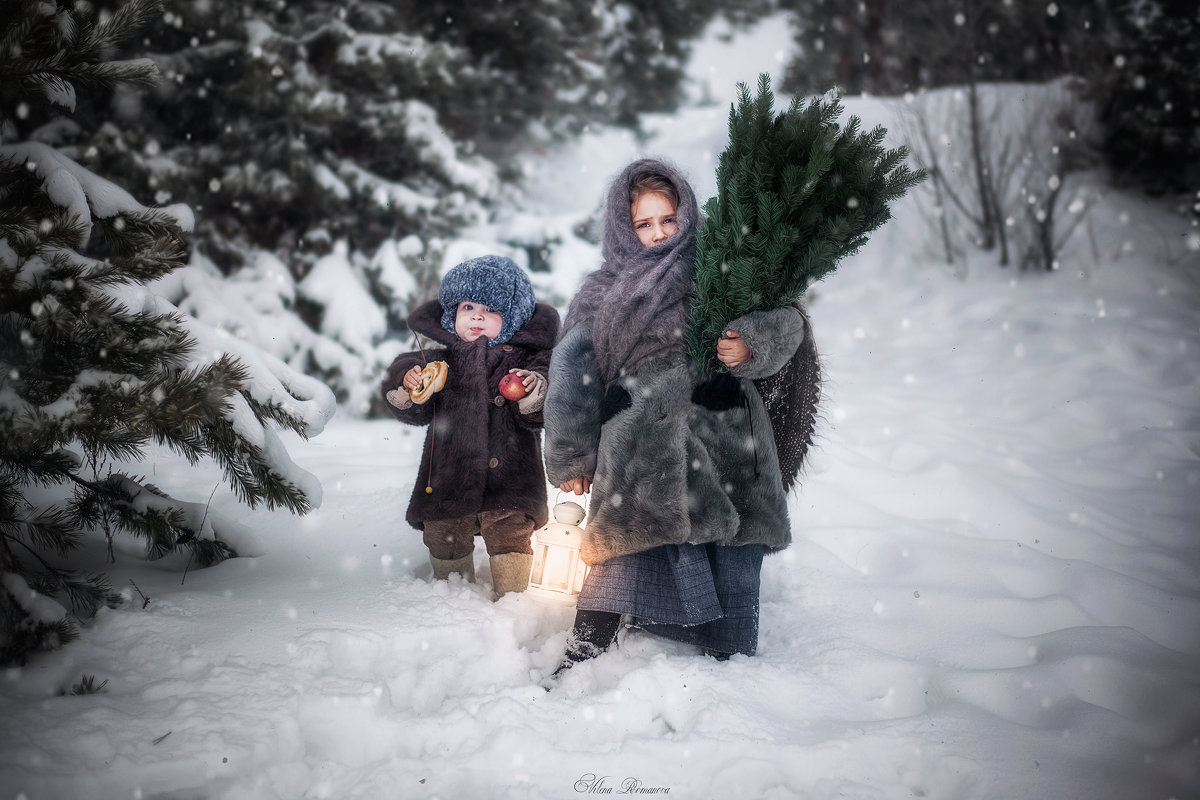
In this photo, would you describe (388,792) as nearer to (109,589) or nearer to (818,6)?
(109,589)

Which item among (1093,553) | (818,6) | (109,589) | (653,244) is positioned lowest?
(1093,553)

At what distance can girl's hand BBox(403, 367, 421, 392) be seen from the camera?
2580 millimetres

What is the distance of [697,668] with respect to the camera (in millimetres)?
2271

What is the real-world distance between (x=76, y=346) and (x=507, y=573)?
166 centimetres

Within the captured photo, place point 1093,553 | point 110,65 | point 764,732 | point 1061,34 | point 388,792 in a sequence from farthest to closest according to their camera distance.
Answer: point 1061,34, point 1093,553, point 764,732, point 110,65, point 388,792

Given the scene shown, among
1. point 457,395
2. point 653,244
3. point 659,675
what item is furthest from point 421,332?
point 659,675

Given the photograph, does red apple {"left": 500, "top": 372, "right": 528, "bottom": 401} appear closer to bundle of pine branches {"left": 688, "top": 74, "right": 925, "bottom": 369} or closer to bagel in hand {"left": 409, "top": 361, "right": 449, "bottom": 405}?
bagel in hand {"left": 409, "top": 361, "right": 449, "bottom": 405}

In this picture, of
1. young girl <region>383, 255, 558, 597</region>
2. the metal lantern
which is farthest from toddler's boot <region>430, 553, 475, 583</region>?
the metal lantern

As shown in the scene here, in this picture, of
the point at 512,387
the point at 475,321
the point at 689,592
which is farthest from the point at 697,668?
the point at 475,321

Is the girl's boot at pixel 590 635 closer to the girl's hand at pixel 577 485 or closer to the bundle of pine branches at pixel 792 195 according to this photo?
the girl's hand at pixel 577 485

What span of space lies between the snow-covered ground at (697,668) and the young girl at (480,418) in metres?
0.25

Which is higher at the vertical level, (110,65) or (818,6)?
(818,6)

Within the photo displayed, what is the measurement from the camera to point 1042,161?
24.3 feet

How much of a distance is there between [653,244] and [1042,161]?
7.18 m
